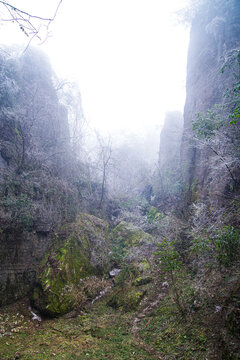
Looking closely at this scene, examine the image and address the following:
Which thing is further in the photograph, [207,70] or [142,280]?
[207,70]

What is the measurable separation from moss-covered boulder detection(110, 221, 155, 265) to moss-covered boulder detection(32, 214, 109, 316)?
0.56 m

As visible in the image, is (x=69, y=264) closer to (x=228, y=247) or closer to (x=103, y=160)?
(x=228, y=247)

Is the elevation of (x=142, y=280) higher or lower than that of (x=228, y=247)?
lower

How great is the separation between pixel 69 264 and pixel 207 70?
1170 cm

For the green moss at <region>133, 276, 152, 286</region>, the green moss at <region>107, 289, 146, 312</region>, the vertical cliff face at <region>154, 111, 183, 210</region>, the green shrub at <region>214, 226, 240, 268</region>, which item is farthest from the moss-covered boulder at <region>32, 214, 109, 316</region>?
the vertical cliff face at <region>154, 111, 183, 210</region>

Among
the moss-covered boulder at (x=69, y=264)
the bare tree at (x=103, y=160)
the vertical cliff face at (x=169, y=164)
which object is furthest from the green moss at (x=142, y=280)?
the bare tree at (x=103, y=160)

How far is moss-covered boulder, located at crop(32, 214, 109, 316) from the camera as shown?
5.75 m

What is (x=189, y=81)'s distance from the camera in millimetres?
11977

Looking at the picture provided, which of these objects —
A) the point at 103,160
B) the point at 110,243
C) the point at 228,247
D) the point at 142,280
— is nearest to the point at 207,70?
the point at 103,160

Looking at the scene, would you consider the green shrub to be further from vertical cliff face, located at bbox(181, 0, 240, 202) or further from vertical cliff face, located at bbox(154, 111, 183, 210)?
vertical cliff face, located at bbox(154, 111, 183, 210)

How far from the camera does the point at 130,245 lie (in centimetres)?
910

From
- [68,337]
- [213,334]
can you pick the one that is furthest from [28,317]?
[213,334]

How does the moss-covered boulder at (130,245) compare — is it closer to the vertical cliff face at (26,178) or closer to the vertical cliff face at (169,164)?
the vertical cliff face at (26,178)

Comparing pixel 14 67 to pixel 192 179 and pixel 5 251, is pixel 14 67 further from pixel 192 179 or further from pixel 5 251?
pixel 192 179
